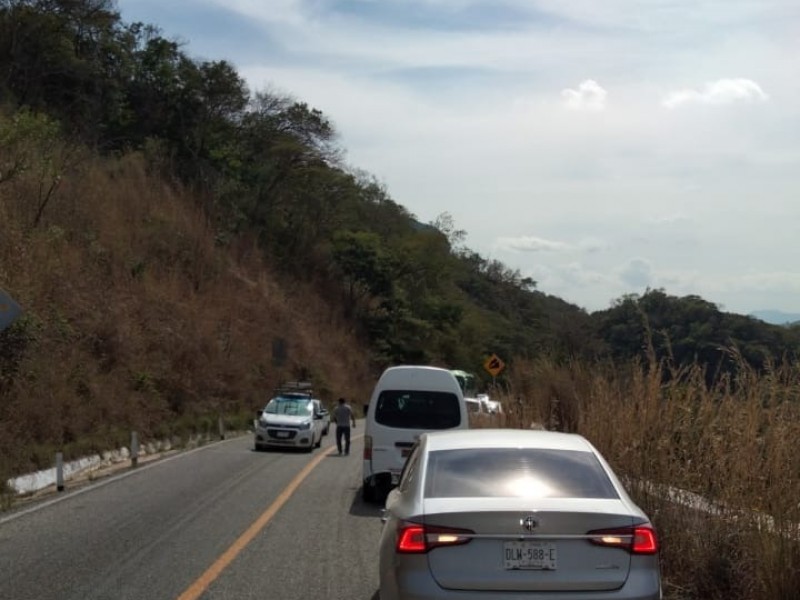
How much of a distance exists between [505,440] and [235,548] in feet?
15.0

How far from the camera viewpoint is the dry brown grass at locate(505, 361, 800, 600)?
6980 mm

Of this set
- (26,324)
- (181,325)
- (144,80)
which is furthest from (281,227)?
(26,324)

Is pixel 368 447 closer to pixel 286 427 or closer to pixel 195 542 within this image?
pixel 195 542

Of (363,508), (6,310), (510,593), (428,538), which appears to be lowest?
(363,508)

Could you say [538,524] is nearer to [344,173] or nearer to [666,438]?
[666,438]

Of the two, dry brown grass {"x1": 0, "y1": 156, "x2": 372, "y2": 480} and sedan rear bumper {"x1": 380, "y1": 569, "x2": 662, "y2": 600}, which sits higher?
dry brown grass {"x1": 0, "y1": 156, "x2": 372, "y2": 480}

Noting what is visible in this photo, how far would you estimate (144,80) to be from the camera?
56469mm

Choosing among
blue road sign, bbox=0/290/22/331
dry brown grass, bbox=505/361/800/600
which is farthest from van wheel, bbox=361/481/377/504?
blue road sign, bbox=0/290/22/331

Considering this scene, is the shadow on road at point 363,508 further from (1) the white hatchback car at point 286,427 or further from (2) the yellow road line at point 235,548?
(1) the white hatchback car at point 286,427

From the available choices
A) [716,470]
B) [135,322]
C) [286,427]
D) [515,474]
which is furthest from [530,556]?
[135,322]

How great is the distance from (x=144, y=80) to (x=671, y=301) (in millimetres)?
45081

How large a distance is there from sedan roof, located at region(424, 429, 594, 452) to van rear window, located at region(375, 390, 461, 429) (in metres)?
7.62

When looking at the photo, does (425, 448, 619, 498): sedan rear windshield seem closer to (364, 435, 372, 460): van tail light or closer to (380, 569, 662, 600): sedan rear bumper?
(380, 569, 662, 600): sedan rear bumper

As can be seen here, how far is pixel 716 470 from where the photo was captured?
8.25 metres
